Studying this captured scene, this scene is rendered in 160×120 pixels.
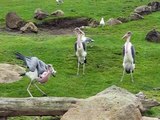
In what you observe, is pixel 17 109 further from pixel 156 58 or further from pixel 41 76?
pixel 156 58

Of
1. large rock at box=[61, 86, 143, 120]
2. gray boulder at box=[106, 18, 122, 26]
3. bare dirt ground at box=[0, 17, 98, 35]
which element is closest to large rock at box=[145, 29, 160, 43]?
gray boulder at box=[106, 18, 122, 26]

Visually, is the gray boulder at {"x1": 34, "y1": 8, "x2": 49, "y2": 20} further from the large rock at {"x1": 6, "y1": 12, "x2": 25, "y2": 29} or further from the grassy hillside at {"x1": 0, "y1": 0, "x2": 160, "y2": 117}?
the large rock at {"x1": 6, "y1": 12, "x2": 25, "y2": 29}

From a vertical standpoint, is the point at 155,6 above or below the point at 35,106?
below

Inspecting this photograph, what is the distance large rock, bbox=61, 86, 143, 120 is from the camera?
12.9 metres

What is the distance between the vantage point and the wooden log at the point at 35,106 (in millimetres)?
13617

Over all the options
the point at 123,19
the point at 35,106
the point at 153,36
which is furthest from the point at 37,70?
the point at 123,19

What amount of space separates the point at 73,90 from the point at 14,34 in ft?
42.0

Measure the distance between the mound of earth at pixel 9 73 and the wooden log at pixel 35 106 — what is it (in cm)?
613

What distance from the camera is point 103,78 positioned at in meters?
21.1

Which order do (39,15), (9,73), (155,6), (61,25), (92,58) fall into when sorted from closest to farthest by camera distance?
(9,73)
(92,58)
(61,25)
(39,15)
(155,6)

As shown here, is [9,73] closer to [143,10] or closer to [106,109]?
[106,109]

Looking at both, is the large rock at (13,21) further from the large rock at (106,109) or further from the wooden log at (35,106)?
the large rock at (106,109)

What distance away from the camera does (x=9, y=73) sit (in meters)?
20.2

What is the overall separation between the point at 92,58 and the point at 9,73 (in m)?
5.08
